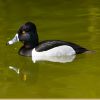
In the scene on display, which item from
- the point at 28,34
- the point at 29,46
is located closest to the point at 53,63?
the point at 29,46

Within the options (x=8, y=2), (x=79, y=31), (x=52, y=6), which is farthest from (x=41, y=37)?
(x=8, y=2)

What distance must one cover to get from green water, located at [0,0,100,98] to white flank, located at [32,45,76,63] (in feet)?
0.47

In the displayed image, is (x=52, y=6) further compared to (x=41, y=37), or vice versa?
(x=52, y=6)

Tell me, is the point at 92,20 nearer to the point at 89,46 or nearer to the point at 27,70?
the point at 89,46

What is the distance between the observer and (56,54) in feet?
32.6

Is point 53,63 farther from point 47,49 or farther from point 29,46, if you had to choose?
point 29,46

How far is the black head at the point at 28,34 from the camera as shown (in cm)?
1018

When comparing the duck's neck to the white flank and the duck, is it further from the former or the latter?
the white flank

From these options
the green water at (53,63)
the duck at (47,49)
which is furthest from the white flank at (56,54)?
the green water at (53,63)

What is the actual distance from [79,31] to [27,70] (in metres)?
3.33

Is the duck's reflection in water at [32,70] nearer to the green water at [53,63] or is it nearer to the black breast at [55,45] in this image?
the green water at [53,63]

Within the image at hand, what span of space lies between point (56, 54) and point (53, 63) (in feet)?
1.89

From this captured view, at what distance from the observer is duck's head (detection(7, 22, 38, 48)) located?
401 inches

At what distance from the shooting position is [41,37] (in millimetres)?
11531
